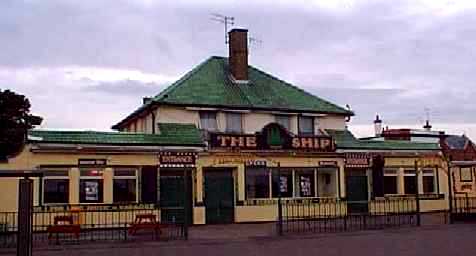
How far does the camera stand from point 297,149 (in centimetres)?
2747

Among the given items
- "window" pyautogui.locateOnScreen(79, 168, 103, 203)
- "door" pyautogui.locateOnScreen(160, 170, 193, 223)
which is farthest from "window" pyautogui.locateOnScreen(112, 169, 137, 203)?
"door" pyautogui.locateOnScreen(160, 170, 193, 223)

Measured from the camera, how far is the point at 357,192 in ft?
95.6

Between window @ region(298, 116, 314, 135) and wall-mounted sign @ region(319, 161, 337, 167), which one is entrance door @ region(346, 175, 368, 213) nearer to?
wall-mounted sign @ region(319, 161, 337, 167)

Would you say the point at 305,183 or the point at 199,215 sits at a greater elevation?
the point at 305,183

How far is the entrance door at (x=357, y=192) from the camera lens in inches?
1119

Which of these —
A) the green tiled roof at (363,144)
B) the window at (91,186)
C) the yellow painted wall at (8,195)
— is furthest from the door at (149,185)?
the green tiled roof at (363,144)

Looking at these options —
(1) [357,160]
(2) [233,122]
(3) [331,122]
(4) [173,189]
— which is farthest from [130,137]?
(1) [357,160]

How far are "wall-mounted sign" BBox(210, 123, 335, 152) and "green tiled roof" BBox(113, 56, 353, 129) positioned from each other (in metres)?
1.48

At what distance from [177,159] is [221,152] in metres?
2.00

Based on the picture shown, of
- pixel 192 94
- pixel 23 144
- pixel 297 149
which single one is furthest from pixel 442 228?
pixel 23 144

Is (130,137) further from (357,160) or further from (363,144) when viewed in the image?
(363,144)

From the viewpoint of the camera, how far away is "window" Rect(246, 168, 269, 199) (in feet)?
87.4

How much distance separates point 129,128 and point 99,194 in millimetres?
8330

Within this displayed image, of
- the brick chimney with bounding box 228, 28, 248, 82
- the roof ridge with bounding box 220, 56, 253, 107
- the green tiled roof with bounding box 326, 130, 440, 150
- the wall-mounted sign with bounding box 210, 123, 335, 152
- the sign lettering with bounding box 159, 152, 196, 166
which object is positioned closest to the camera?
the sign lettering with bounding box 159, 152, 196, 166
